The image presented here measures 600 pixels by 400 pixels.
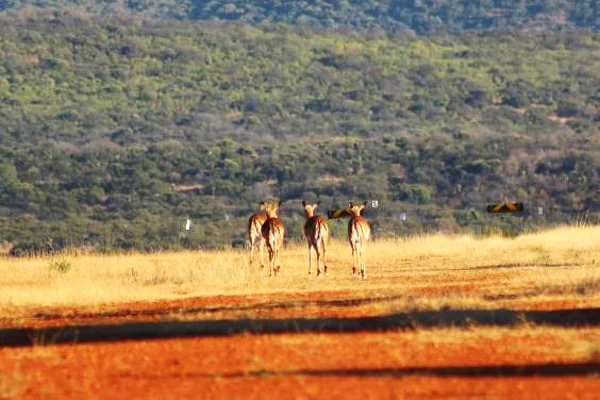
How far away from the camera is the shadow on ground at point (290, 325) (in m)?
20.6

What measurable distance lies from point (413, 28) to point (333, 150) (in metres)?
76.1

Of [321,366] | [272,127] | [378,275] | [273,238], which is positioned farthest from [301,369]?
[272,127]

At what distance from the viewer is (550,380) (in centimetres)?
1520

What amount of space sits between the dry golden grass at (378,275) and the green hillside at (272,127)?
18.1 meters

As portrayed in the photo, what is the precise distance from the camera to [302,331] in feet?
67.2

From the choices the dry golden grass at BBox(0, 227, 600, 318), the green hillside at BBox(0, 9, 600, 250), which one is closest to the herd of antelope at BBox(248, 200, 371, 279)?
the dry golden grass at BBox(0, 227, 600, 318)

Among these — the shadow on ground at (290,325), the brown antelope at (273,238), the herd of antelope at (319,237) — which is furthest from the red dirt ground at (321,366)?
the brown antelope at (273,238)

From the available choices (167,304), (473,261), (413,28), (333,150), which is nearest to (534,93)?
(333,150)

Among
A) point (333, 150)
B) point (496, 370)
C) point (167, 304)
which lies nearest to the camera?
point (496, 370)

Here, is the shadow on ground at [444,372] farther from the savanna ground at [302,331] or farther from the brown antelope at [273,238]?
the brown antelope at [273,238]

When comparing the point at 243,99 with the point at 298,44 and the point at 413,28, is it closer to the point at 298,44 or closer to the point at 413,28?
the point at 298,44

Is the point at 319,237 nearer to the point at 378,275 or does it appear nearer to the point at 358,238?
the point at 358,238

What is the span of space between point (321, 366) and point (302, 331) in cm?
393

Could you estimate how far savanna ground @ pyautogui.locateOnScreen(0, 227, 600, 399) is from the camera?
49.9 feet
